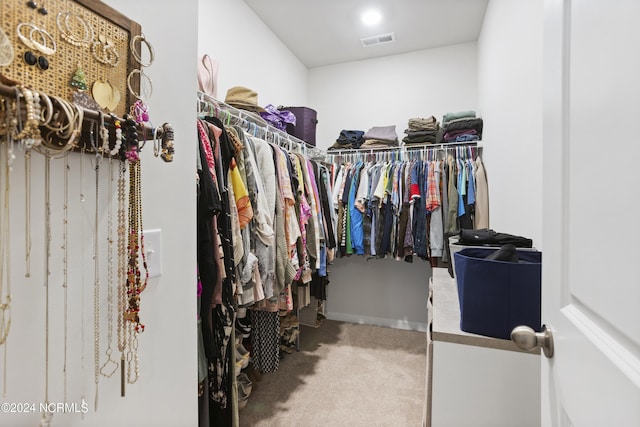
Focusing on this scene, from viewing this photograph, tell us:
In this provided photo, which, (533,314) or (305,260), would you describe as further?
(305,260)

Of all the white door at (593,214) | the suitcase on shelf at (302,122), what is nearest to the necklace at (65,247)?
the white door at (593,214)

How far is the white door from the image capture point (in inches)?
14.2

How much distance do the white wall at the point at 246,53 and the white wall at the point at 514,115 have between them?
1765 mm

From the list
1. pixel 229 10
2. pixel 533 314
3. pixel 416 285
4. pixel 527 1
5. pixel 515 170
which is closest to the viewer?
pixel 533 314

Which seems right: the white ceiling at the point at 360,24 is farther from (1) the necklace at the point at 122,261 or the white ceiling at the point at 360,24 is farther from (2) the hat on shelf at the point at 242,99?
(1) the necklace at the point at 122,261

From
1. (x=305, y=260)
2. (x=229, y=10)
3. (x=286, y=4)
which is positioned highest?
(x=286, y=4)

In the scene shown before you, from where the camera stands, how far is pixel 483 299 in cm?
91

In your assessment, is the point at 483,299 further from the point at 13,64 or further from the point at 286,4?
the point at 286,4

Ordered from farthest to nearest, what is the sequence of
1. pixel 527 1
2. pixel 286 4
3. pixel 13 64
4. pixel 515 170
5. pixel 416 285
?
pixel 416 285 → pixel 286 4 → pixel 515 170 → pixel 527 1 → pixel 13 64

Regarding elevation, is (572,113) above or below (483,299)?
above

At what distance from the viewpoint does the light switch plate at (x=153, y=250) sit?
661 millimetres

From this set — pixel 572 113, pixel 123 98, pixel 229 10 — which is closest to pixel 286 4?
pixel 229 10

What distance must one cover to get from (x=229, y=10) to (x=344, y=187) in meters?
1.63

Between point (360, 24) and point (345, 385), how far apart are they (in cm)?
284
